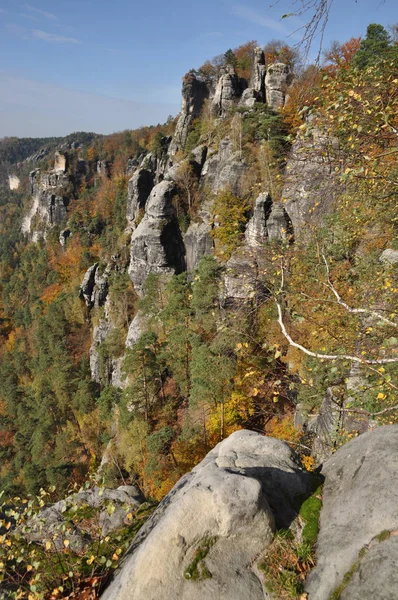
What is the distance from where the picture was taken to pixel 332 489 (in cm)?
462

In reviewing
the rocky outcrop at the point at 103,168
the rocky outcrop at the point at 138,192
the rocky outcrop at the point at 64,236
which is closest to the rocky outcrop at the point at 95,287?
the rocky outcrop at the point at 138,192

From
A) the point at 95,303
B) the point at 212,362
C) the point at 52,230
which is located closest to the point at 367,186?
the point at 212,362

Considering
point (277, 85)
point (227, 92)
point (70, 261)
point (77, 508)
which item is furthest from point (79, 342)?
point (77, 508)

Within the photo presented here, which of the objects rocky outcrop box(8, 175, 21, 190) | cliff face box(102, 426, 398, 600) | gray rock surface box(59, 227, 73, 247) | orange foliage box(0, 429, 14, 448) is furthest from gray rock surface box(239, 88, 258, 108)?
rocky outcrop box(8, 175, 21, 190)

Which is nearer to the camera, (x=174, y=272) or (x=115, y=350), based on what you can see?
(x=174, y=272)

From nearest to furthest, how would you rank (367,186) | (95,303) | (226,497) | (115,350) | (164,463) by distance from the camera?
1. (226,497)
2. (367,186)
3. (164,463)
4. (115,350)
5. (95,303)

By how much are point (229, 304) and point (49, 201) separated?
3789 inches

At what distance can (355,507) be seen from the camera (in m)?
3.94

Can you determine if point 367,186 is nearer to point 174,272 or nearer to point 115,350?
point 174,272

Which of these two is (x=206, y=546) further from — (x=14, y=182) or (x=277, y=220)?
(x=14, y=182)

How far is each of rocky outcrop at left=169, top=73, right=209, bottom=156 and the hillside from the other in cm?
29

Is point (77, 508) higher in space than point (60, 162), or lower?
lower

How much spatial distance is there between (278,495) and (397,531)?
170 centimetres

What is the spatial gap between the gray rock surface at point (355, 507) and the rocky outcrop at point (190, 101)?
51.3 metres
